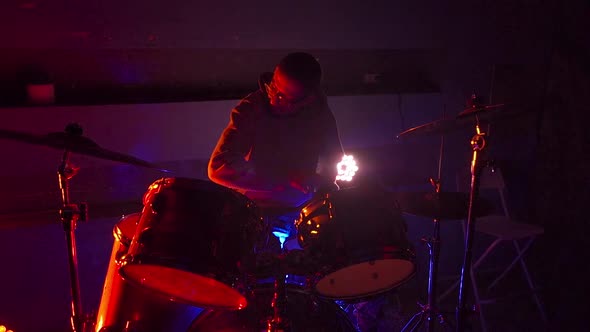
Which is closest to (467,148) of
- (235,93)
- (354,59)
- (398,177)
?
(398,177)

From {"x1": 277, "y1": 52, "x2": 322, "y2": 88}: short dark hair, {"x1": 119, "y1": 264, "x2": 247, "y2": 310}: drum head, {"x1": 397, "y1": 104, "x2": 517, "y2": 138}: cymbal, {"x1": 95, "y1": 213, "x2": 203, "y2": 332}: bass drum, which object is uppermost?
{"x1": 277, "y1": 52, "x2": 322, "y2": 88}: short dark hair

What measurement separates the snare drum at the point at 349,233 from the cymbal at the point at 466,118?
73 cm

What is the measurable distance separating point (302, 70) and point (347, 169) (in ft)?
4.72

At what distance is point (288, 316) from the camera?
2590mm

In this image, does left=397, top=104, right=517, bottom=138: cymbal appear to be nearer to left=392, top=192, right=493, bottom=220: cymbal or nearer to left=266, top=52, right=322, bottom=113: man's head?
left=392, top=192, right=493, bottom=220: cymbal

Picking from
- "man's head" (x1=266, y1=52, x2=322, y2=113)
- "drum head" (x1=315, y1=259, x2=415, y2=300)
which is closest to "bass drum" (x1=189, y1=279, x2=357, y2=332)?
"drum head" (x1=315, y1=259, x2=415, y2=300)

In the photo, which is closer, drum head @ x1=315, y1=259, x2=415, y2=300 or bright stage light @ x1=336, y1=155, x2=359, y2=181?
drum head @ x1=315, y1=259, x2=415, y2=300

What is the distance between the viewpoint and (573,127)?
435 cm

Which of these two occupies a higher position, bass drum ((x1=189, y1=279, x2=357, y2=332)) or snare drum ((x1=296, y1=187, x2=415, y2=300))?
snare drum ((x1=296, y1=187, x2=415, y2=300))

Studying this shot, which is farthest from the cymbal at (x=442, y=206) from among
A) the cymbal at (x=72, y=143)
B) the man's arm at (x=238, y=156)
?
the cymbal at (x=72, y=143)

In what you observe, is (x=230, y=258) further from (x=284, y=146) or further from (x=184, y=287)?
(x=284, y=146)

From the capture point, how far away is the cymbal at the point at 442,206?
316 cm

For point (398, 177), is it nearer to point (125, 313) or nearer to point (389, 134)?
point (389, 134)

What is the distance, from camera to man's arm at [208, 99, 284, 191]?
2639mm
